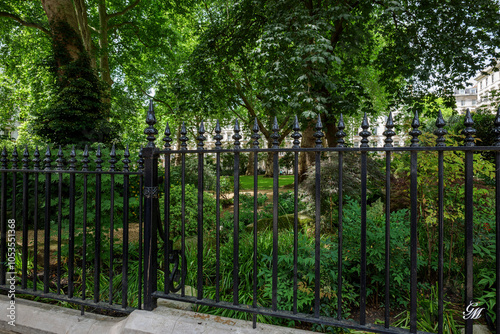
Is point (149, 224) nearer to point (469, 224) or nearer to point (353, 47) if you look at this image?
point (469, 224)

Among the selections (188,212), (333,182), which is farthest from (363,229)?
(188,212)

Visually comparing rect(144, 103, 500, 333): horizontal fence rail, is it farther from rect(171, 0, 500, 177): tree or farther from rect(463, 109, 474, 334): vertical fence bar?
rect(171, 0, 500, 177): tree

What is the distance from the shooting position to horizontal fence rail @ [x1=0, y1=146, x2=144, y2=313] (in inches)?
99.7

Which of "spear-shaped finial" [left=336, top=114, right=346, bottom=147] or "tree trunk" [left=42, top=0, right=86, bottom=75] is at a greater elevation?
"tree trunk" [left=42, top=0, right=86, bottom=75]

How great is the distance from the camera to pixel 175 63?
14359mm

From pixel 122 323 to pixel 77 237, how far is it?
6.20 feet

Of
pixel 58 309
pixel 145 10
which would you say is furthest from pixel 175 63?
pixel 58 309

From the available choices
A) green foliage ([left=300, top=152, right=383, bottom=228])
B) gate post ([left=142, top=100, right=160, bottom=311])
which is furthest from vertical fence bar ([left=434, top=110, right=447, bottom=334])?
green foliage ([left=300, top=152, right=383, bottom=228])

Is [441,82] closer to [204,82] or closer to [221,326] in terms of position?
[204,82]

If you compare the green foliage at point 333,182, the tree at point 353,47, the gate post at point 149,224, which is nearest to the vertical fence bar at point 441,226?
the gate post at point 149,224

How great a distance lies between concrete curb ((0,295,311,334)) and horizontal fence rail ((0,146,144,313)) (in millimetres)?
118

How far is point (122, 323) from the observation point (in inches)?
90.5

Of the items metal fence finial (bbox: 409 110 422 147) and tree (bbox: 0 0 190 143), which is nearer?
metal fence finial (bbox: 409 110 422 147)

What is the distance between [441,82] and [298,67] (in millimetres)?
4680
